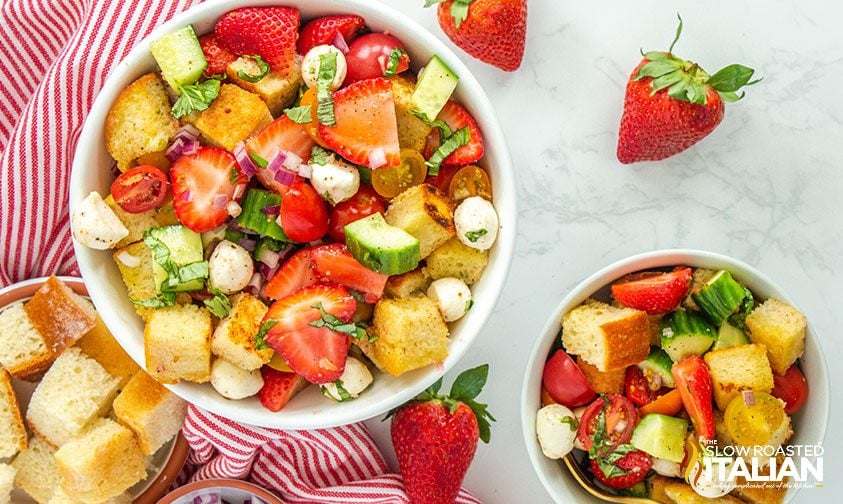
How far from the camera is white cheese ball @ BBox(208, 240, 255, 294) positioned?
5.53 feet

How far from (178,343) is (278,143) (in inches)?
15.2

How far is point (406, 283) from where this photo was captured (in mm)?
1744

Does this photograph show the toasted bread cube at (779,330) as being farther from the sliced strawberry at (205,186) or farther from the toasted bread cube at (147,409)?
the toasted bread cube at (147,409)

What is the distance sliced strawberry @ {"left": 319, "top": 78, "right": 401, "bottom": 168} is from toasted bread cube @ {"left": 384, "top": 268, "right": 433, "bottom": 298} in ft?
0.68

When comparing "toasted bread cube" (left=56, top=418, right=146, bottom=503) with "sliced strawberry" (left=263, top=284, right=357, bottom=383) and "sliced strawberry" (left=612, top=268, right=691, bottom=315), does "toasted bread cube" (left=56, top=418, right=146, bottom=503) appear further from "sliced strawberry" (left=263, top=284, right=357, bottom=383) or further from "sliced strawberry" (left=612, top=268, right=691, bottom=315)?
"sliced strawberry" (left=612, top=268, right=691, bottom=315)

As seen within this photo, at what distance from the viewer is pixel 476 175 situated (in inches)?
69.6

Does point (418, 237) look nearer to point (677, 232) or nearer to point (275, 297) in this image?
point (275, 297)

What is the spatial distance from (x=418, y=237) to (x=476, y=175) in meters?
0.18

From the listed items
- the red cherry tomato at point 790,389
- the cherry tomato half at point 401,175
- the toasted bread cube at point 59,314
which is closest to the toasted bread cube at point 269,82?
the cherry tomato half at point 401,175

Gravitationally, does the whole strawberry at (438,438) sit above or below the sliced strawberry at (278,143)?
below

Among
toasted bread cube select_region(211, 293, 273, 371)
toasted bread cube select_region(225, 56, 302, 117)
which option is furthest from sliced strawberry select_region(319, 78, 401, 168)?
toasted bread cube select_region(211, 293, 273, 371)

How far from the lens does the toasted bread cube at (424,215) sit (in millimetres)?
1655

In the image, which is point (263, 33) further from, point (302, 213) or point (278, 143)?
point (302, 213)

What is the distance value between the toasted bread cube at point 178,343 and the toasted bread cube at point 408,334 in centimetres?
30
